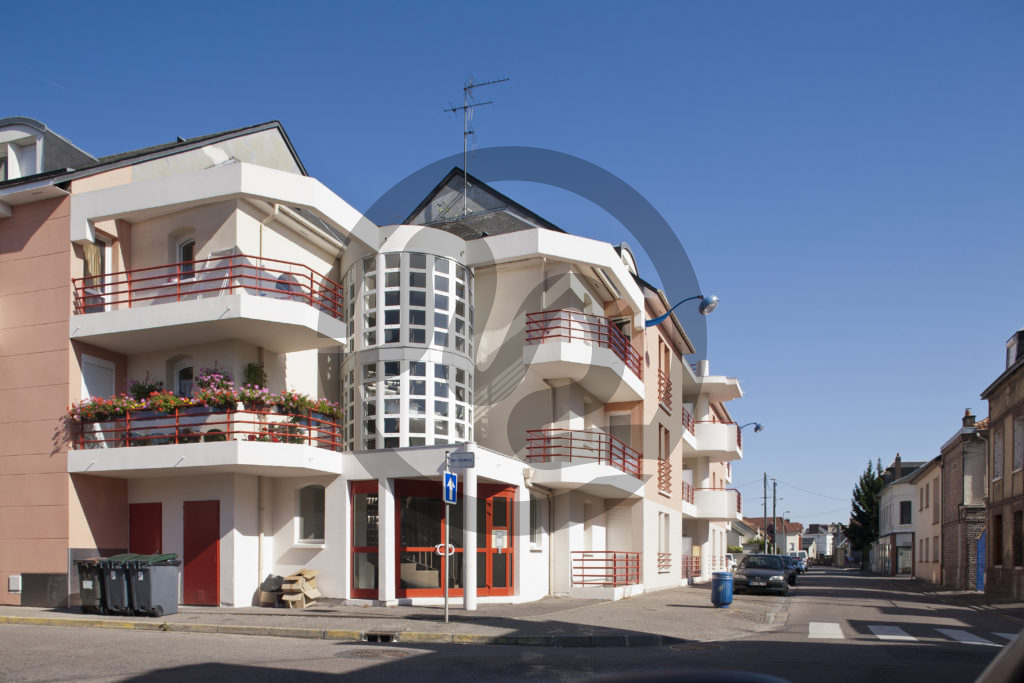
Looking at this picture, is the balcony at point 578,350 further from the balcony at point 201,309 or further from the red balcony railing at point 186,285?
the red balcony railing at point 186,285

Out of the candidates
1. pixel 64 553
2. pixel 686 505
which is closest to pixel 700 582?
pixel 686 505

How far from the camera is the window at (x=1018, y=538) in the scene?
2628 cm

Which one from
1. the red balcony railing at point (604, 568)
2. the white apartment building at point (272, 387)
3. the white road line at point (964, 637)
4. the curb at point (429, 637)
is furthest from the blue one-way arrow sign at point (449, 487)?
the white road line at point (964, 637)

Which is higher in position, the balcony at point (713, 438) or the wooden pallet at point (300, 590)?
A: the balcony at point (713, 438)

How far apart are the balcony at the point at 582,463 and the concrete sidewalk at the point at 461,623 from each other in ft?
10.3

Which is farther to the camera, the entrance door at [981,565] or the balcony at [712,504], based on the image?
the balcony at [712,504]

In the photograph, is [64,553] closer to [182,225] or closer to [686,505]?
Result: [182,225]

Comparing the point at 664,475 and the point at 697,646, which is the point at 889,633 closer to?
the point at 697,646

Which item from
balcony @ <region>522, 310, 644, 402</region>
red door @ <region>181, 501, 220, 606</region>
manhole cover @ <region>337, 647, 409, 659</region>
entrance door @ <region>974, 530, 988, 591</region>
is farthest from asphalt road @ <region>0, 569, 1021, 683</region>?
entrance door @ <region>974, 530, 988, 591</region>

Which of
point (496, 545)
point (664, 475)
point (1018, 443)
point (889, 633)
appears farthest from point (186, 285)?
point (1018, 443)

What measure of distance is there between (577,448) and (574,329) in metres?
3.02

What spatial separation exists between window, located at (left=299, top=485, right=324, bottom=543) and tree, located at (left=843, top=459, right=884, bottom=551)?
74044 millimetres

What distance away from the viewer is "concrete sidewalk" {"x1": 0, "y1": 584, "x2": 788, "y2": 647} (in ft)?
43.7

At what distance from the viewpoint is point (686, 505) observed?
34906 millimetres
